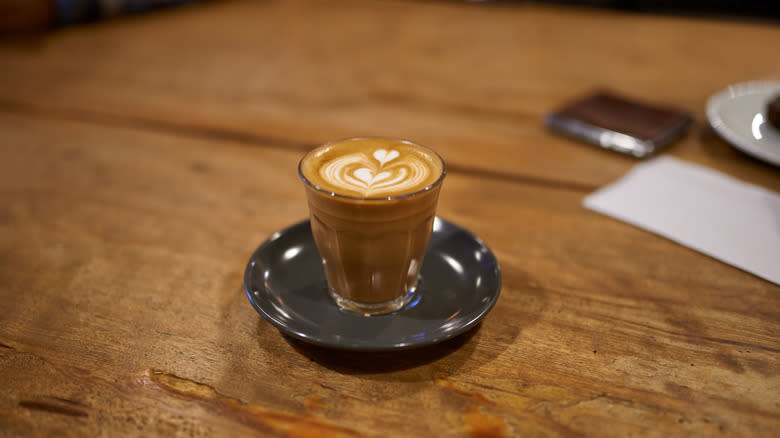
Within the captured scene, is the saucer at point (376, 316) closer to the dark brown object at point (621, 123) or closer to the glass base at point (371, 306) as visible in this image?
the glass base at point (371, 306)

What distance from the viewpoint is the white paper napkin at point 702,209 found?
640mm

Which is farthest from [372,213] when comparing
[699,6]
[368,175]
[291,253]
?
[699,6]

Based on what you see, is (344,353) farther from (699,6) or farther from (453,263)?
(699,6)

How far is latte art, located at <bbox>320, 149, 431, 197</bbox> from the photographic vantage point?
509 mm

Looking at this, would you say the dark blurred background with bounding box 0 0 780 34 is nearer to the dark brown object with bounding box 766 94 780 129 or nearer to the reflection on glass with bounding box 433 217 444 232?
the dark brown object with bounding box 766 94 780 129

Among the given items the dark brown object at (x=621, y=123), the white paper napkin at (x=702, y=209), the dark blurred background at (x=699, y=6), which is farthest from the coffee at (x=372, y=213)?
the dark blurred background at (x=699, y=6)

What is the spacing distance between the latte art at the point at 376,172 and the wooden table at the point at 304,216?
0.50ft

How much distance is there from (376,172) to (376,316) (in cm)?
14

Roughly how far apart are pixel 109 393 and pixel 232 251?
0.22 meters

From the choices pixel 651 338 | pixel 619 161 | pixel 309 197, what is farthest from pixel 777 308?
pixel 309 197

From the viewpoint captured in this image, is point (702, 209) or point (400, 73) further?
point (400, 73)

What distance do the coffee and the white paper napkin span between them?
32 centimetres

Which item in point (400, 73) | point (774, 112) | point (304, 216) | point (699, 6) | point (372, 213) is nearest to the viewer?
point (372, 213)

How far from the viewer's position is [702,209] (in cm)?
72
